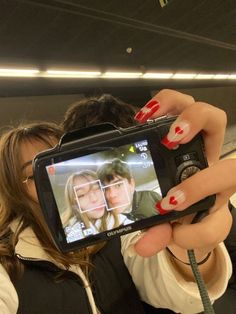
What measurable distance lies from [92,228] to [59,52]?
421cm

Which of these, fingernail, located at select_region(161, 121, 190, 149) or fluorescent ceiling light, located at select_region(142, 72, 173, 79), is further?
fluorescent ceiling light, located at select_region(142, 72, 173, 79)

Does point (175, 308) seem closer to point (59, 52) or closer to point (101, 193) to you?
point (101, 193)

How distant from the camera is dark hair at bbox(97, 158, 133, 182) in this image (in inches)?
29.7

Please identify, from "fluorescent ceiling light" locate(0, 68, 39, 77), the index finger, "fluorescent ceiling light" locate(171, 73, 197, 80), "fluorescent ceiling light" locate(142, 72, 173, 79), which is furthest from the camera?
"fluorescent ceiling light" locate(171, 73, 197, 80)

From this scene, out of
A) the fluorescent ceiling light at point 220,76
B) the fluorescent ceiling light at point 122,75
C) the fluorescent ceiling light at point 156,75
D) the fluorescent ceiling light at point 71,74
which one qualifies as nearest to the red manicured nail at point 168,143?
the fluorescent ceiling light at point 71,74

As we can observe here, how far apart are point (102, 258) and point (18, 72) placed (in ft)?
12.1

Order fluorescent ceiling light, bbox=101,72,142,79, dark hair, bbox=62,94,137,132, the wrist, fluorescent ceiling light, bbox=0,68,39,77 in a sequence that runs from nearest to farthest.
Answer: the wrist → dark hair, bbox=62,94,137,132 → fluorescent ceiling light, bbox=0,68,39,77 → fluorescent ceiling light, bbox=101,72,142,79

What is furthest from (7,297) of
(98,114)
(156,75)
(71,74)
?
(156,75)

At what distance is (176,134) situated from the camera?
729 mm

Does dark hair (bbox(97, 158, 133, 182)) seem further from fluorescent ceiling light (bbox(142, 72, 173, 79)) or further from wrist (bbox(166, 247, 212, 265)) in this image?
fluorescent ceiling light (bbox(142, 72, 173, 79))

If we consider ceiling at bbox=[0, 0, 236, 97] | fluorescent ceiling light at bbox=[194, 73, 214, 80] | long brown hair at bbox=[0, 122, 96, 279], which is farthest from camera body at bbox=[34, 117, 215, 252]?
fluorescent ceiling light at bbox=[194, 73, 214, 80]

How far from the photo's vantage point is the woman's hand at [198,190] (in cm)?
71

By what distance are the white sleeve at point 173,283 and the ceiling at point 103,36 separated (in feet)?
9.85

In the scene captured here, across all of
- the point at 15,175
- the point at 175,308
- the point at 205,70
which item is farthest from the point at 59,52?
the point at 205,70
